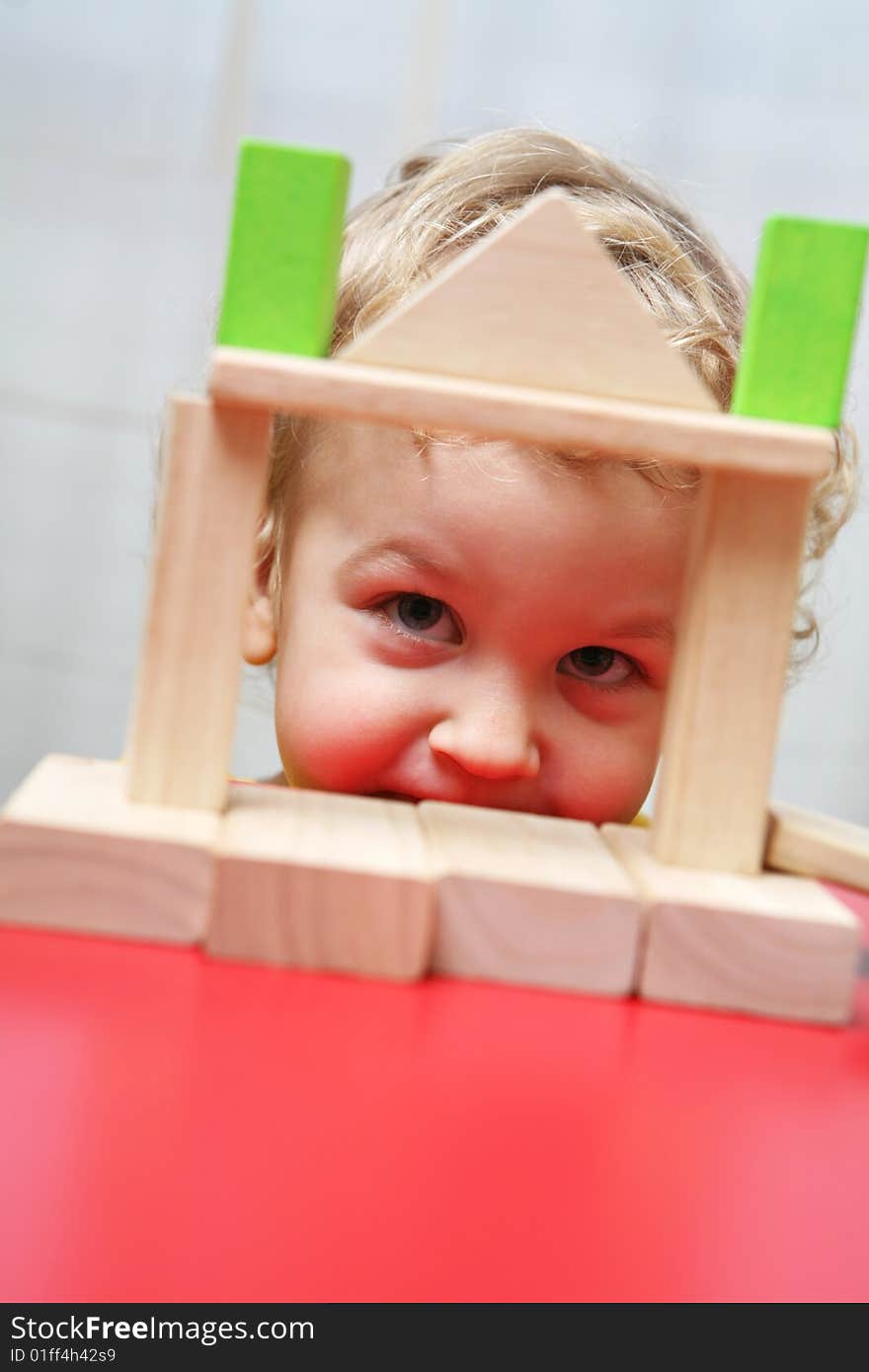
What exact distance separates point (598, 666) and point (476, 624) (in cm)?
10

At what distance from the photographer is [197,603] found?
51 cm

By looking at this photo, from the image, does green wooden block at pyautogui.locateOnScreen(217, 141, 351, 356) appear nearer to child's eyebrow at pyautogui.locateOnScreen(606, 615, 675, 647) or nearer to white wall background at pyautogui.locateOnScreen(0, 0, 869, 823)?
child's eyebrow at pyautogui.locateOnScreen(606, 615, 675, 647)

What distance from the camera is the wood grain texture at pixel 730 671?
1.71ft

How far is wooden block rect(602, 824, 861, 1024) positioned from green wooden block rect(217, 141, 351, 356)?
0.24 m

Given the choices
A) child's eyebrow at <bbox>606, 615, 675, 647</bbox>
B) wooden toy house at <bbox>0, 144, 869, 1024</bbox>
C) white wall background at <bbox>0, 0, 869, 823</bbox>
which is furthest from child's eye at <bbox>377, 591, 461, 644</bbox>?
white wall background at <bbox>0, 0, 869, 823</bbox>

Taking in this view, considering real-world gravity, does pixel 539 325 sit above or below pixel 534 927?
above

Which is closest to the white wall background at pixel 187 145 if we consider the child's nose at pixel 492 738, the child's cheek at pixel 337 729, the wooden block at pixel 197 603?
the child's cheek at pixel 337 729

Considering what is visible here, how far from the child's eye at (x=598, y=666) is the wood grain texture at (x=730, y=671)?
1.10 feet

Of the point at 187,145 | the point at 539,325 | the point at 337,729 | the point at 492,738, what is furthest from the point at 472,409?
the point at 187,145

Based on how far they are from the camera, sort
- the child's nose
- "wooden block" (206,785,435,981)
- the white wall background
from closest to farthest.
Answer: "wooden block" (206,785,435,981) < the child's nose < the white wall background

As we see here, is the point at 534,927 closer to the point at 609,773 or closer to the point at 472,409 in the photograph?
the point at 472,409

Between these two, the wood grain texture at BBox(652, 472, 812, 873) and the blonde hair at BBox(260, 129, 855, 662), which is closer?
the wood grain texture at BBox(652, 472, 812, 873)

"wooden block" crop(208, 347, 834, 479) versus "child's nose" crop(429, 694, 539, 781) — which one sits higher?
"wooden block" crop(208, 347, 834, 479)

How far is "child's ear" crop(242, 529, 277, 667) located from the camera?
103 cm
